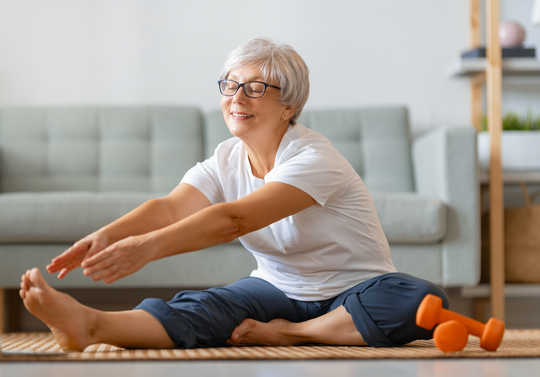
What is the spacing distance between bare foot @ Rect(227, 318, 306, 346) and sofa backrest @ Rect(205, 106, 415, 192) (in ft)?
4.27

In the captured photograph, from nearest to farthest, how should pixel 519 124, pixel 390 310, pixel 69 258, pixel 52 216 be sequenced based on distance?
pixel 69 258 → pixel 390 310 → pixel 52 216 → pixel 519 124

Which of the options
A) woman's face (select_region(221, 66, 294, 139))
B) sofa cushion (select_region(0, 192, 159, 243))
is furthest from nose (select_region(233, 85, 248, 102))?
sofa cushion (select_region(0, 192, 159, 243))

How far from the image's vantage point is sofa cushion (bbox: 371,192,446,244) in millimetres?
1701

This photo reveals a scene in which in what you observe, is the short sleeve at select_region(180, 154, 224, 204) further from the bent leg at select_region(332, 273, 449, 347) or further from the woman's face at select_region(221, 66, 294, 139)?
the bent leg at select_region(332, 273, 449, 347)

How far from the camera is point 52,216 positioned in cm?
165

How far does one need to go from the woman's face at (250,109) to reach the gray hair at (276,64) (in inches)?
0.5

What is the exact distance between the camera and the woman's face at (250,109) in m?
1.10

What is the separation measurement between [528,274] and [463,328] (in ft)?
4.22

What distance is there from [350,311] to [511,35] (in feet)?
6.11

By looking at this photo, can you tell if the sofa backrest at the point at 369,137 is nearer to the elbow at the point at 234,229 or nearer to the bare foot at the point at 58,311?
the elbow at the point at 234,229

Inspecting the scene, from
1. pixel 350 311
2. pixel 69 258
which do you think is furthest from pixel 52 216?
pixel 350 311

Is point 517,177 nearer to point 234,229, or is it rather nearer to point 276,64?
point 276,64

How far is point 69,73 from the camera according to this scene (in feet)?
8.31

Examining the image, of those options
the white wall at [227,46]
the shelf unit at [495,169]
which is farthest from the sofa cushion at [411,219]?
the white wall at [227,46]
